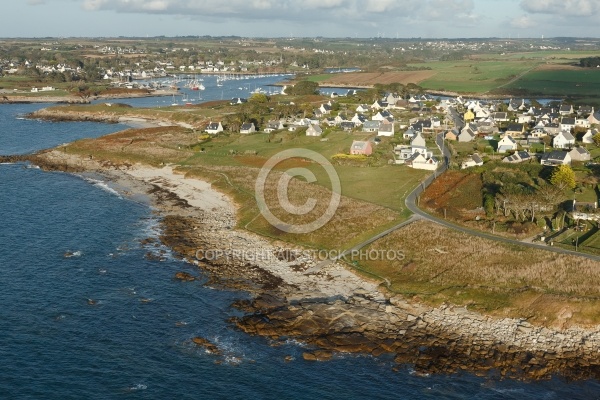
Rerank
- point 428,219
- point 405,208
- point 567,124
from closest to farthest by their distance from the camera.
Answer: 1. point 428,219
2. point 405,208
3. point 567,124

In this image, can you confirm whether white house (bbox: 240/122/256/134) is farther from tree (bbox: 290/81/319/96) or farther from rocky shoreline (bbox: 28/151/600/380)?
tree (bbox: 290/81/319/96)

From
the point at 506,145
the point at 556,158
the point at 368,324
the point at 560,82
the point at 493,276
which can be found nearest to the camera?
the point at 368,324

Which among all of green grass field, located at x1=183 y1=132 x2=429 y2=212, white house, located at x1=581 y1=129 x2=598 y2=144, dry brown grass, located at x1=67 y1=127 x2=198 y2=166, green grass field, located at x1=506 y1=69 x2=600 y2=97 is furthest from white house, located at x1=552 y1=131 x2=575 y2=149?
green grass field, located at x1=506 y1=69 x2=600 y2=97

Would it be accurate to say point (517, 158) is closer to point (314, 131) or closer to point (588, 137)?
point (588, 137)

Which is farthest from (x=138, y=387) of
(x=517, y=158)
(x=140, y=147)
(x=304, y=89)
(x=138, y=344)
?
(x=304, y=89)

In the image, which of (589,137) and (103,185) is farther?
(589,137)

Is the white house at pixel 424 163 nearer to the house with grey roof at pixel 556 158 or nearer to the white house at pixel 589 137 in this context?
the house with grey roof at pixel 556 158
